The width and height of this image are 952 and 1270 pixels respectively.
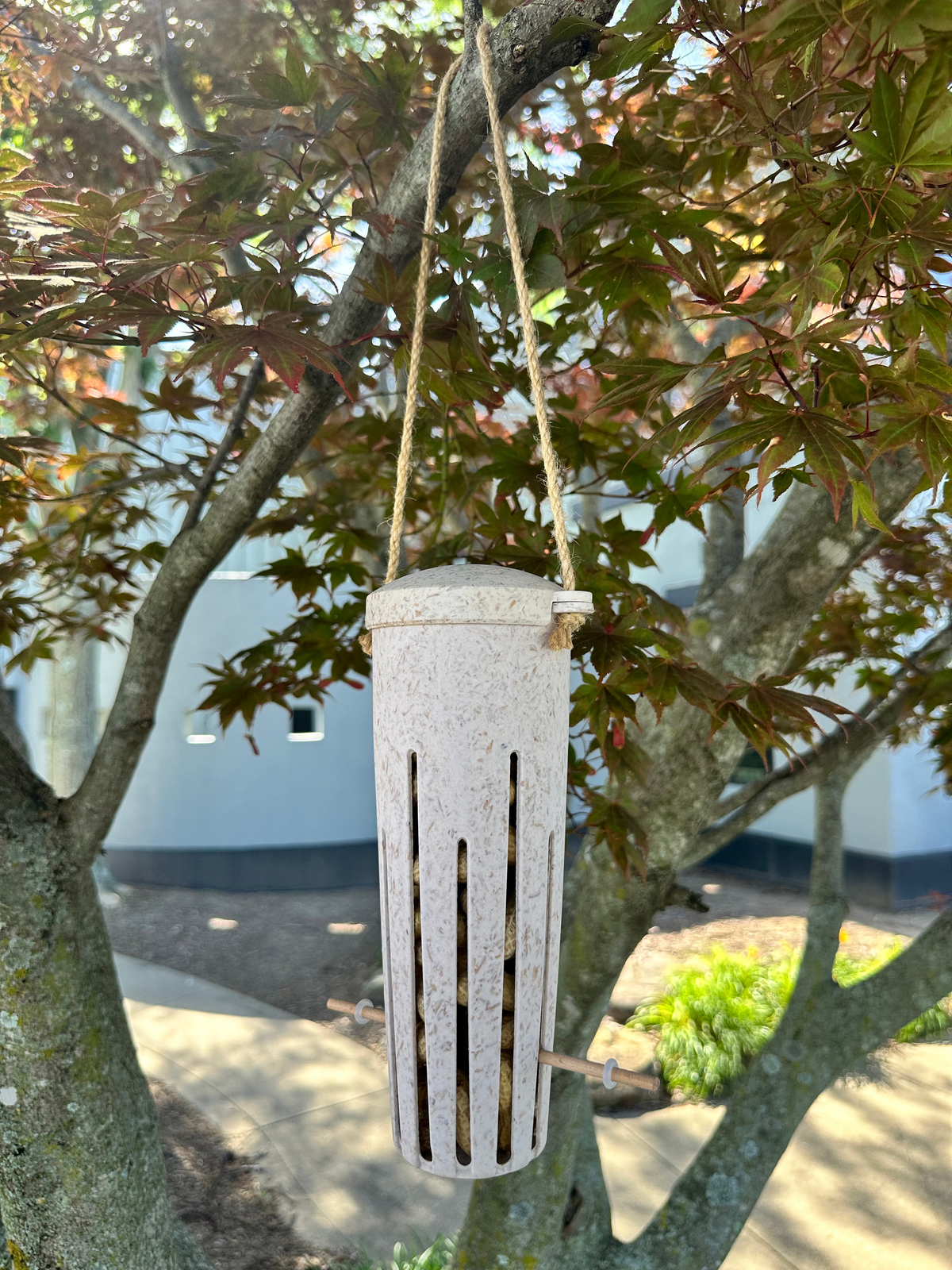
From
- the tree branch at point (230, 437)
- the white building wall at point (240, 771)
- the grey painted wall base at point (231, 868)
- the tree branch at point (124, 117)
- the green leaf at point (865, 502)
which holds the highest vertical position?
the tree branch at point (124, 117)

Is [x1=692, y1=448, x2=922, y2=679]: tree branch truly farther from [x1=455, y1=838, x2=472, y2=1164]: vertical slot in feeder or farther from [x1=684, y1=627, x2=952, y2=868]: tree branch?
[x1=455, y1=838, x2=472, y2=1164]: vertical slot in feeder

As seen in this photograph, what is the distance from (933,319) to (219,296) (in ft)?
3.27

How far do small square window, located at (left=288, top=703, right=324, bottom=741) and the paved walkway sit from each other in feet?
13.0

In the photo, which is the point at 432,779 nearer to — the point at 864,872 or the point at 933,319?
the point at 933,319

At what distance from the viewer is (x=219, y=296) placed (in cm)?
134

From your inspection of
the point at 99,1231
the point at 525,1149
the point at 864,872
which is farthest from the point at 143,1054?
the point at 864,872

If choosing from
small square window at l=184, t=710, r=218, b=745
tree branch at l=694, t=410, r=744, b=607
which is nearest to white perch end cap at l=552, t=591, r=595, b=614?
tree branch at l=694, t=410, r=744, b=607

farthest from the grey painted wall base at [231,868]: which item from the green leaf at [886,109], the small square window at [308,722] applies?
the green leaf at [886,109]

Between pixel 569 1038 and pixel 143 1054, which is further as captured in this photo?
pixel 143 1054

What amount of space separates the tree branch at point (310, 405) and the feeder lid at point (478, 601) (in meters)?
0.57

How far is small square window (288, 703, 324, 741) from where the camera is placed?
30.7 ft

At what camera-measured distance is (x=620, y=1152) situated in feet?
13.8

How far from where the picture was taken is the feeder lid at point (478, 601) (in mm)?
1023

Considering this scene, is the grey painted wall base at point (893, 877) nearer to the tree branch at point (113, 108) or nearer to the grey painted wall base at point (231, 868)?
the grey painted wall base at point (231, 868)
